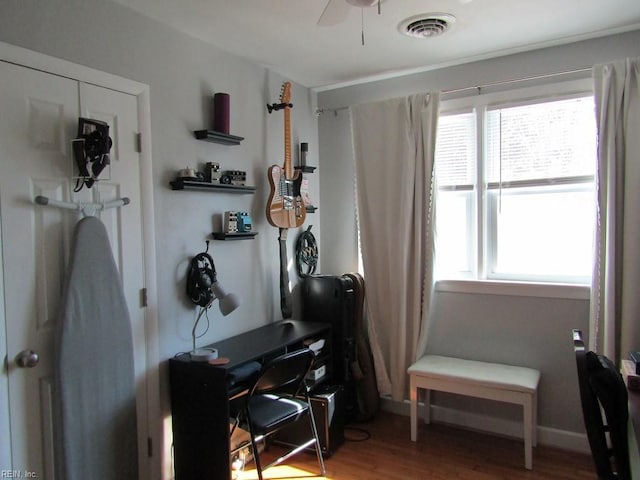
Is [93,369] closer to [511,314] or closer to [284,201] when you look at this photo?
[284,201]

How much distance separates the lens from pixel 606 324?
8.46ft

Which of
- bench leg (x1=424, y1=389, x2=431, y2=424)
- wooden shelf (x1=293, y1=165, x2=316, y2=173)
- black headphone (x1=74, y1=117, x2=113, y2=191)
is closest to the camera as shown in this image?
black headphone (x1=74, y1=117, x2=113, y2=191)

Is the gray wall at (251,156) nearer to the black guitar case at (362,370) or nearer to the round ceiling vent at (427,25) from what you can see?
the black guitar case at (362,370)

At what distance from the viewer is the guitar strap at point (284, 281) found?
314cm

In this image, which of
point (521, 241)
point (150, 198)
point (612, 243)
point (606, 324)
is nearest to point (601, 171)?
point (612, 243)

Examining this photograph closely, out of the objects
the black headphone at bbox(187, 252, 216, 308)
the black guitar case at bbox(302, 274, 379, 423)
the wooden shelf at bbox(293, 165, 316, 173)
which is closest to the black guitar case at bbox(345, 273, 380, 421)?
the black guitar case at bbox(302, 274, 379, 423)

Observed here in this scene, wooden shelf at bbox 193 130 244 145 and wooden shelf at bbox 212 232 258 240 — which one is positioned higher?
wooden shelf at bbox 193 130 244 145

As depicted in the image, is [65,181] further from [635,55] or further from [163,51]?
[635,55]

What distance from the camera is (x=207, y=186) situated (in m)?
2.55

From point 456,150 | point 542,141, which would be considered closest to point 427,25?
point 456,150

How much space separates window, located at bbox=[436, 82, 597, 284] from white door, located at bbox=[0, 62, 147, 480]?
2.23m

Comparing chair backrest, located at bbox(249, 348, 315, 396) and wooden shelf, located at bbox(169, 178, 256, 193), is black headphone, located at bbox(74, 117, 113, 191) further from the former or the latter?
chair backrest, located at bbox(249, 348, 315, 396)

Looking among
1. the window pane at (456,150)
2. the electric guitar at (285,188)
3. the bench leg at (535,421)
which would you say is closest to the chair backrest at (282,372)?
the electric guitar at (285,188)

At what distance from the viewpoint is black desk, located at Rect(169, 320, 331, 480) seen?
219cm
